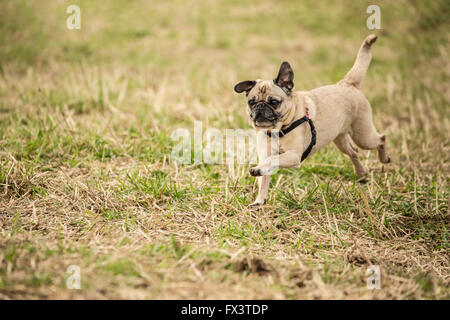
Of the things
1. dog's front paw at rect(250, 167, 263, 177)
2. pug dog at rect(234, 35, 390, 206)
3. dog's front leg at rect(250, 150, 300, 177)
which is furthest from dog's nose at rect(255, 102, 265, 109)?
dog's front paw at rect(250, 167, 263, 177)

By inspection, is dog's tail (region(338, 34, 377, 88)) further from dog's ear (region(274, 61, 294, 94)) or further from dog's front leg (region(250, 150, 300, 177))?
dog's front leg (region(250, 150, 300, 177))

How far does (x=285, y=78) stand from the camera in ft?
13.6

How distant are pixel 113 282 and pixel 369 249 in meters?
2.43

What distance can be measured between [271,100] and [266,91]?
129mm

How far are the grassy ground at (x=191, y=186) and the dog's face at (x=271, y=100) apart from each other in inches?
38.2

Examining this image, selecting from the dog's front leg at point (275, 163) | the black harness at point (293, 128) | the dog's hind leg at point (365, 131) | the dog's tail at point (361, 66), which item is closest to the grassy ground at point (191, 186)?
the dog's hind leg at point (365, 131)

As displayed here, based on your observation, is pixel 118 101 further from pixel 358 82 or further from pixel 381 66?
pixel 381 66

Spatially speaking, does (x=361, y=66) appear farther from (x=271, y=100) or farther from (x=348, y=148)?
(x=271, y=100)

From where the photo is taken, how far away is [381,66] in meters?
9.78

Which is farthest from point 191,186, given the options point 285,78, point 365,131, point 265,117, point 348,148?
point 365,131

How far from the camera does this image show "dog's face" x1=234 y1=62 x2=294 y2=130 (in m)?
4.05

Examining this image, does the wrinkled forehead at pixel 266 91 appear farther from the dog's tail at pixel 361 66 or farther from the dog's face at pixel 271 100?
the dog's tail at pixel 361 66

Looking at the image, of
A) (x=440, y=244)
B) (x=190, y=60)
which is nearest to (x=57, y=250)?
(x=440, y=244)

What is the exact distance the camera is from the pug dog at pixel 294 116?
4.06 metres
